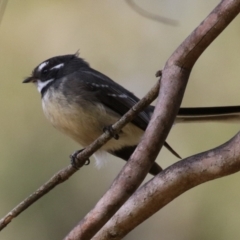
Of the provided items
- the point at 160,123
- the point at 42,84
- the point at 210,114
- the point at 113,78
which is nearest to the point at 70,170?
the point at 160,123

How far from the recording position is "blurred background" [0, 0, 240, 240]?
218cm

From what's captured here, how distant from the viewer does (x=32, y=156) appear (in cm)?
236

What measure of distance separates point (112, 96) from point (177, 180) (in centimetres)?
80

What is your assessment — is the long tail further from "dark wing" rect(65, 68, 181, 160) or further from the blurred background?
the blurred background

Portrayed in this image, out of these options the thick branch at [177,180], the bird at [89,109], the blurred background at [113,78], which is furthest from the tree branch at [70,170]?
the blurred background at [113,78]

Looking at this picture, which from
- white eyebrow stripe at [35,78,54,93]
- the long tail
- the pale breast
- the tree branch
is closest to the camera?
the tree branch

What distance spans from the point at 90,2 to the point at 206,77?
2.29ft

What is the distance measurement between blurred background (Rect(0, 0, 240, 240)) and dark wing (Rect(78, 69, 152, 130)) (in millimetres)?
622

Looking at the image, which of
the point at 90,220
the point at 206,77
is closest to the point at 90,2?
the point at 206,77

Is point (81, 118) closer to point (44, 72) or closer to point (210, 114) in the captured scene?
point (44, 72)

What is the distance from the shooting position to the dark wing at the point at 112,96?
160 centimetres

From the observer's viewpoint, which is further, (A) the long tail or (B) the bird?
(B) the bird

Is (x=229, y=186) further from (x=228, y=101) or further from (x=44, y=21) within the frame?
(x=44, y=21)

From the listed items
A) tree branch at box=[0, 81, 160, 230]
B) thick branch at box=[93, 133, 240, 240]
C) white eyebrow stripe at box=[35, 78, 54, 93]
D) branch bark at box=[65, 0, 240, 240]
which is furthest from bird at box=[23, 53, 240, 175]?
thick branch at box=[93, 133, 240, 240]
